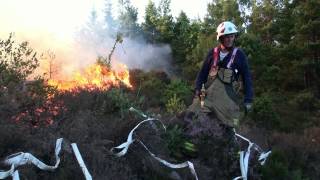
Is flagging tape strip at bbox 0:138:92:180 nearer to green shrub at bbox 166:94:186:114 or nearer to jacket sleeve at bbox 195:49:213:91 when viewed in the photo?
jacket sleeve at bbox 195:49:213:91

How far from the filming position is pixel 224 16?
4153 centimetres

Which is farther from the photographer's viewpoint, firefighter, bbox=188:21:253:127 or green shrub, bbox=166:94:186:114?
green shrub, bbox=166:94:186:114

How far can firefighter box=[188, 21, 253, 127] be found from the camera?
25.7ft

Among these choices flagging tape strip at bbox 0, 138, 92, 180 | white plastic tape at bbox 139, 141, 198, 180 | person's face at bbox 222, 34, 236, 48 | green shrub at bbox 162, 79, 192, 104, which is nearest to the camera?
flagging tape strip at bbox 0, 138, 92, 180

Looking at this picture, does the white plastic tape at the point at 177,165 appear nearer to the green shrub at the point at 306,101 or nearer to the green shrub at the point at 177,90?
the green shrub at the point at 177,90

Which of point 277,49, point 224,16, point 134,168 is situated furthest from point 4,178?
point 224,16

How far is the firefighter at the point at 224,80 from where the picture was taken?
7836 millimetres

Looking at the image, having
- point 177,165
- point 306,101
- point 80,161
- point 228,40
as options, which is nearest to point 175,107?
point 228,40

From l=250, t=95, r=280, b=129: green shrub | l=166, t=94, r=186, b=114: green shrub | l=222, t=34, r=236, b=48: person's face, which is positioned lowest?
l=250, t=95, r=280, b=129: green shrub

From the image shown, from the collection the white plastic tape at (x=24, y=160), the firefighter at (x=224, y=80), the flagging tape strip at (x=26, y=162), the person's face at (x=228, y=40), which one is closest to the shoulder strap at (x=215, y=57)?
the firefighter at (x=224, y=80)

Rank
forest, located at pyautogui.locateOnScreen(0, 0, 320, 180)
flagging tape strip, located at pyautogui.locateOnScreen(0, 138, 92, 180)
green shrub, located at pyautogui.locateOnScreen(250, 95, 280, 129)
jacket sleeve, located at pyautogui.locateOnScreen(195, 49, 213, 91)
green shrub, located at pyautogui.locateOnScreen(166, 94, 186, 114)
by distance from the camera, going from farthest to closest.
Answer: green shrub, located at pyautogui.locateOnScreen(250, 95, 280, 129) < green shrub, located at pyautogui.locateOnScreen(166, 94, 186, 114) < jacket sleeve, located at pyautogui.locateOnScreen(195, 49, 213, 91) < forest, located at pyautogui.locateOnScreen(0, 0, 320, 180) < flagging tape strip, located at pyautogui.locateOnScreen(0, 138, 92, 180)

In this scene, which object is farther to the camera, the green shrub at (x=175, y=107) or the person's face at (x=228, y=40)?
the green shrub at (x=175, y=107)

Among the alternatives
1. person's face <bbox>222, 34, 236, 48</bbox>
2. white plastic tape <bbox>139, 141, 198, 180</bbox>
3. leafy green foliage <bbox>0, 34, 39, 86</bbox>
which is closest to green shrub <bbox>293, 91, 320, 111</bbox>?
leafy green foliage <bbox>0, 34, 39, 86</bbox>

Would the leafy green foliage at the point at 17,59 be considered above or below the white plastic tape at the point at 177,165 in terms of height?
above
